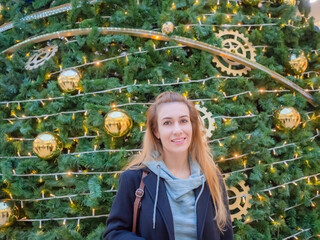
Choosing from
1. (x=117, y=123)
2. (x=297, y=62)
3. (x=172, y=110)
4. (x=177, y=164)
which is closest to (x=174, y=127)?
(x=172, y=110)

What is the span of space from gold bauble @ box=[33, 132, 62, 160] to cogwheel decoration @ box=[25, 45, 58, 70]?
27.3 inches

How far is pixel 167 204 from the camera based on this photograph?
3.71ft

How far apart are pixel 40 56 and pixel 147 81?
38.4 inches

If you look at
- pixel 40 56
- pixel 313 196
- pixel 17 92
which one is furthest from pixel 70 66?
pixel 313 196

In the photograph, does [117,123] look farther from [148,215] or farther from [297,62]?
[297,62]

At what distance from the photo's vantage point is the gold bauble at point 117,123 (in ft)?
5.94

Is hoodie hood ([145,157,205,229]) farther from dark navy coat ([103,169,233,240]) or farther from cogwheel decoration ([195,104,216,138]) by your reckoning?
cogwheel decoration ([195,104,216,138])

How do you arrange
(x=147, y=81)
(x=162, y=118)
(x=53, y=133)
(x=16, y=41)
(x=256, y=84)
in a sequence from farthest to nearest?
(x=16, y=41)
(x=256, y=84)
(x=147, y=81)
(x=53, y=133)
(x=162, y=118)

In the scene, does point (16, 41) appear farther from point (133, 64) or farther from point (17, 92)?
point (133, 64)

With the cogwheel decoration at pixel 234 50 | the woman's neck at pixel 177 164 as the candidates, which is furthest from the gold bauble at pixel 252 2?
the woman's neck at pixel 177 164

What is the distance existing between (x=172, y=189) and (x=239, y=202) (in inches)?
38.3

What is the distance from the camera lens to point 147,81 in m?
2.12

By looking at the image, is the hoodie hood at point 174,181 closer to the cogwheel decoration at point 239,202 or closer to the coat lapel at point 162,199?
the coat lapel at point 162,199

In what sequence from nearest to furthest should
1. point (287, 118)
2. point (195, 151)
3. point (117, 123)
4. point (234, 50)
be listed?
point (195, 151) < point (117, 123) < point (287, 118) < point (234, 50)
